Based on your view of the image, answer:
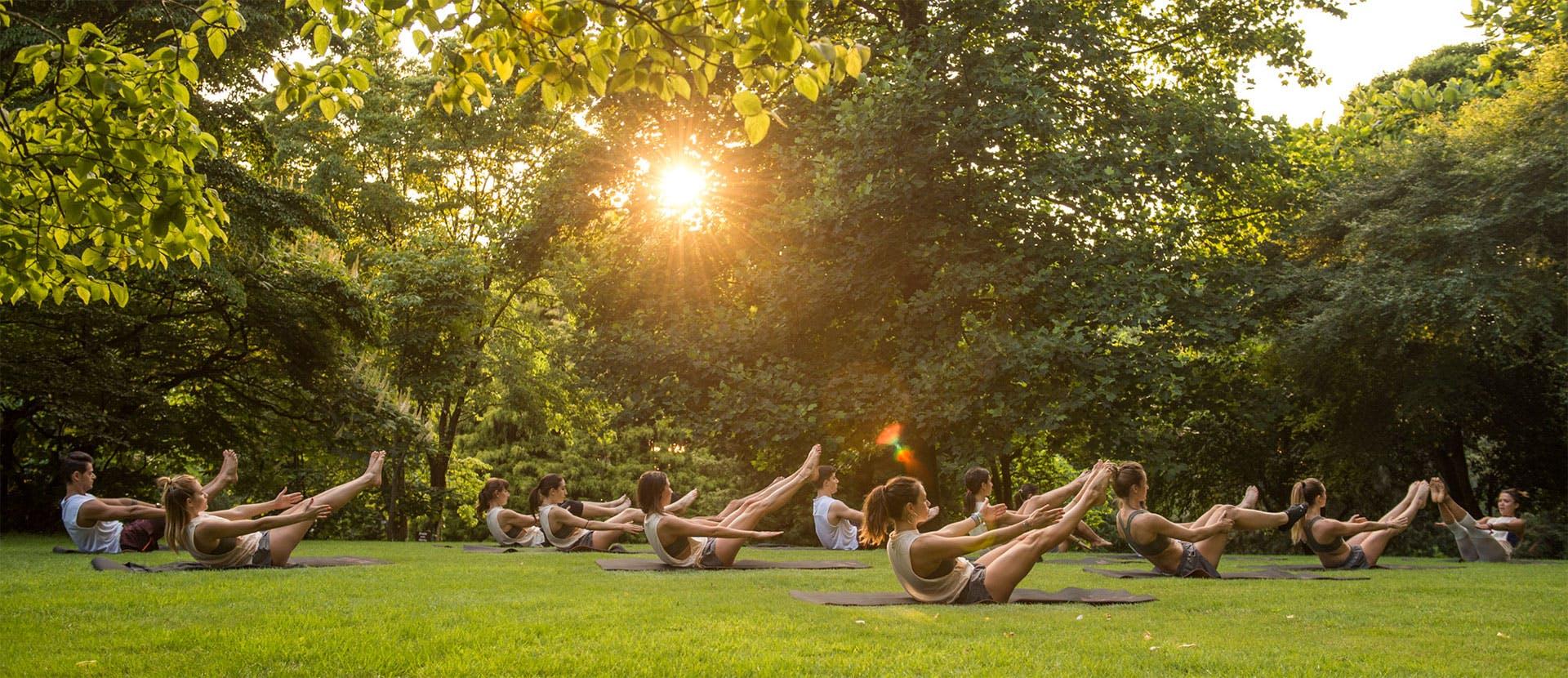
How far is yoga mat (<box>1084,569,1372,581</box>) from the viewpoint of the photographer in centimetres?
1121

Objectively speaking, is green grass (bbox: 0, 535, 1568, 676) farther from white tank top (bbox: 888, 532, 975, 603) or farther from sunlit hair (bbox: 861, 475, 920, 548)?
sunlit hair (bbox: 861, 475, 920, 548)

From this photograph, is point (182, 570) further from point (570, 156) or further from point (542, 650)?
point (570, 156)

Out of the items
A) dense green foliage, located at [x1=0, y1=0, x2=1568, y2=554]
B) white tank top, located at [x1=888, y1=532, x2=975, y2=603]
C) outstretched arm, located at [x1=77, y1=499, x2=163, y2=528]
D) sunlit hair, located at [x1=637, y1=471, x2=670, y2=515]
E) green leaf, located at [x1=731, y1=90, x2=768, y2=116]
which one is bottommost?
white tank top, located at [x1=888, y1=532, x2=975, y2=603]

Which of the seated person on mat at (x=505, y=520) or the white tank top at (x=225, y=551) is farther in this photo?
the seated person on mat at (x=505, y=520)

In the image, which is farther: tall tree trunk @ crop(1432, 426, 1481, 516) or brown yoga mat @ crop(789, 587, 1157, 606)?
tall tree trunk @ crop(1432, 426, 1481, 516)

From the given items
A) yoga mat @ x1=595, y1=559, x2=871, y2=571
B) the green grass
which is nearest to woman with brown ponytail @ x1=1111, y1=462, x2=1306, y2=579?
the green grass

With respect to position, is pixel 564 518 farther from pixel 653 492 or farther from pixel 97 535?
pixel 97 535

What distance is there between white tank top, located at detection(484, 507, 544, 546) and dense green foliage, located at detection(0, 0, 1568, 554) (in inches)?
138

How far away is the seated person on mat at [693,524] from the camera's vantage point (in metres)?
11.7

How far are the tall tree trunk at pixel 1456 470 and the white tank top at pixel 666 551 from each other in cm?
1644

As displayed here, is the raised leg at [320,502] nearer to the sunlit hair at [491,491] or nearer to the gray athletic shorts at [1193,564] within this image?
the sunlit hair at [491,491]

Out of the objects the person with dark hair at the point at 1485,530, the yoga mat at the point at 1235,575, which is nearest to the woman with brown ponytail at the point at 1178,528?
the yoga mat at the point at 1235,575

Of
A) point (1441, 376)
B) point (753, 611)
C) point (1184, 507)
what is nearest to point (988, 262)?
point (1441, 376)

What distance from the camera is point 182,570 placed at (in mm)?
10406
